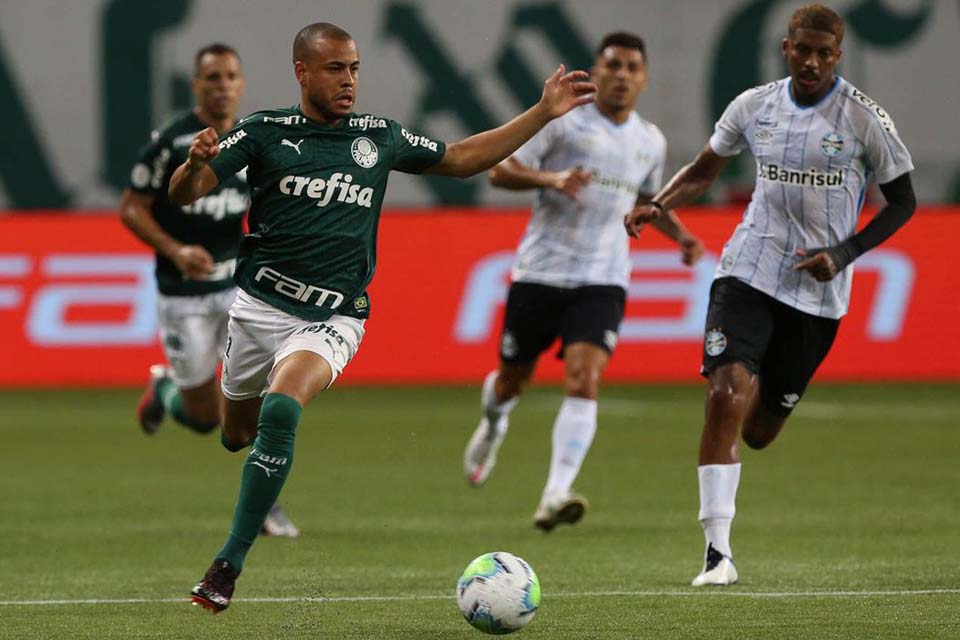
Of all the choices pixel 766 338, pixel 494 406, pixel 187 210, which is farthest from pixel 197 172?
pixel 494 406

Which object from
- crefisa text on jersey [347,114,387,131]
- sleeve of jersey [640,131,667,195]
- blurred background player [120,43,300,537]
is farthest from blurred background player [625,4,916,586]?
blurred background player [120,43,300,537]

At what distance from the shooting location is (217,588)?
21.4 feet

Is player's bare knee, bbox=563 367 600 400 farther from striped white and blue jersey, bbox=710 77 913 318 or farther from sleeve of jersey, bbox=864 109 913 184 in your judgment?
sleeve of jersey, bbox=864 109 913 184

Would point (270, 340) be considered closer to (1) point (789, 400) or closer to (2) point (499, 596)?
(2) point (499, 596)

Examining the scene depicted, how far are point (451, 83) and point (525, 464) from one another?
12.6 metres

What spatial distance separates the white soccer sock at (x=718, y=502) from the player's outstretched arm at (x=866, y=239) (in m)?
0.95

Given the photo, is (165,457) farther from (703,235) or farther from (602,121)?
(703,235)

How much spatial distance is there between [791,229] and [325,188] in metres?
2.16

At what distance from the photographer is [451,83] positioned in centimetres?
2475

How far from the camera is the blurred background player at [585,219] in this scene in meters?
10.3

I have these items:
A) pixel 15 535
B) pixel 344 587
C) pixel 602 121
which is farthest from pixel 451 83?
pixel 344 587

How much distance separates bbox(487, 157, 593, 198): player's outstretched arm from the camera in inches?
388

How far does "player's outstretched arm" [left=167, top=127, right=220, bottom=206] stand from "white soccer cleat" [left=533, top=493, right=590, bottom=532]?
11.0ft

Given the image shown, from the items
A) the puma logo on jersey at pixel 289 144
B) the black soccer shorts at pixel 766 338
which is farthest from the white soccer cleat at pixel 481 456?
the puma logo on jersey at pixel 289 144
